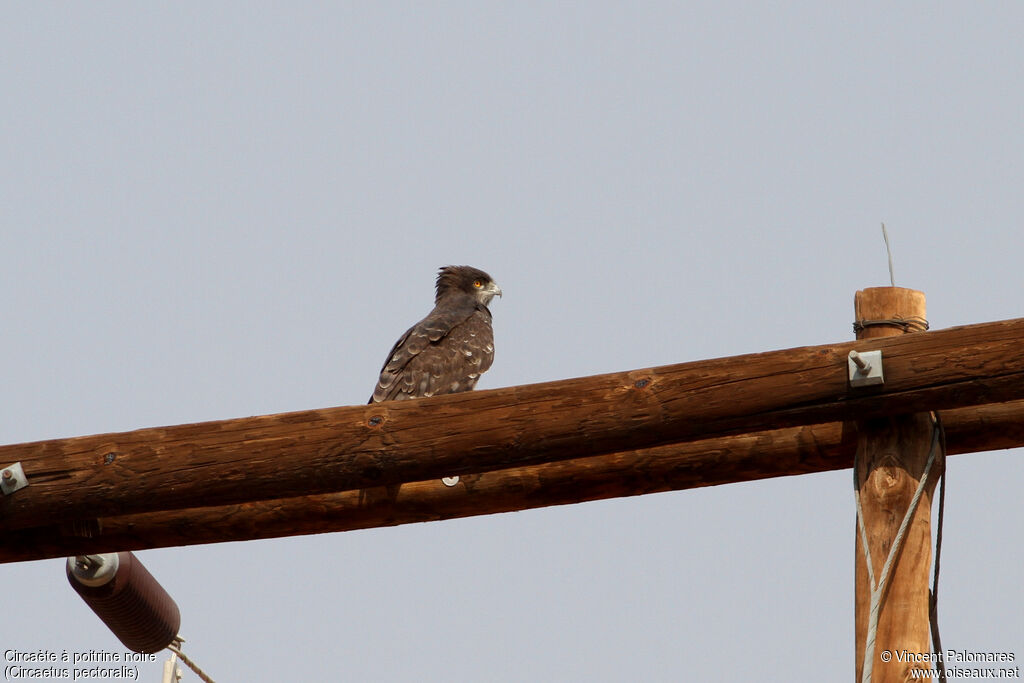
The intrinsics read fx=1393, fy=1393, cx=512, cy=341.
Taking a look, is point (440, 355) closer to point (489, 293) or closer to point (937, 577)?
point (489, 293)

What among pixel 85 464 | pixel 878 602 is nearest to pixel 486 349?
pixel 85 464

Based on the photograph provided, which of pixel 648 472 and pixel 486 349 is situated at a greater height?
pixel 486 349

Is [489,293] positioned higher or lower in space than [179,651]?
higher

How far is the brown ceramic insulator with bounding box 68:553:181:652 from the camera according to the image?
6.61 meters

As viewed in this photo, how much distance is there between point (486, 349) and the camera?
9680mm

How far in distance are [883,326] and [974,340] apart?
0.60 m

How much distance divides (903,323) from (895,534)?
0.86 metres

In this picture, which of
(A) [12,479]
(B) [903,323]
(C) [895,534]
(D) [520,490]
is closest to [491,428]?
(D) [520,490]

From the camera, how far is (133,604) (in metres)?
6.79

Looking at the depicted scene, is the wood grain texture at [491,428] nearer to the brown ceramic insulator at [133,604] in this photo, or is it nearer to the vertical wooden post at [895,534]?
the vertical wooden post at [895,534]

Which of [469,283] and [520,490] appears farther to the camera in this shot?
[469,283]

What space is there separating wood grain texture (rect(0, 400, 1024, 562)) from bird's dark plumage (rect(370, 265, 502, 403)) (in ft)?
8.52

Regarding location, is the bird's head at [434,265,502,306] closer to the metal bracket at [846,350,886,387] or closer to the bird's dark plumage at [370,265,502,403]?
the bird's dark plumage at [370,265,502,403]

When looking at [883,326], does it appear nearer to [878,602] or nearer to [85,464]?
[878,602]
